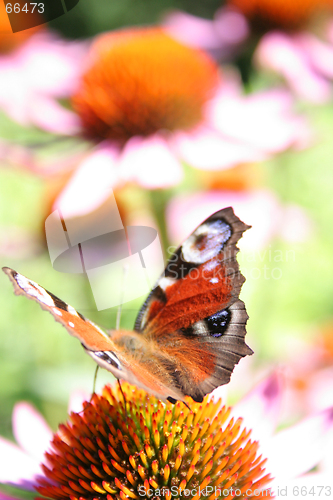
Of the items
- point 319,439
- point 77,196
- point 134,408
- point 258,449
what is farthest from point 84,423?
point 77,196

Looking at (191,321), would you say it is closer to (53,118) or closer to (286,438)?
(286,438)

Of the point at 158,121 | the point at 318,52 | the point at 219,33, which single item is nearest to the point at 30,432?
the point at 158,121

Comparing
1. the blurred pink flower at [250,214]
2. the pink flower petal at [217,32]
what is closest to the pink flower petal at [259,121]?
the blurred pink flower at [250,214]

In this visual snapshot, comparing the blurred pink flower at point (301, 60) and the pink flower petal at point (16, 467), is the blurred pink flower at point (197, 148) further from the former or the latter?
the pink flower petal at point (16, 467)

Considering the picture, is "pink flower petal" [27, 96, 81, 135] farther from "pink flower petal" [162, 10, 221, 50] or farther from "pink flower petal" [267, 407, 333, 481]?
"pink flower petal" [267, 407, 333, 481]

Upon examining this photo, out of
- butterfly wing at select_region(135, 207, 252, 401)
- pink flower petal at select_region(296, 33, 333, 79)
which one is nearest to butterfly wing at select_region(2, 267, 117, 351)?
butterfly wing at select_region(135, 207, 252, 401)

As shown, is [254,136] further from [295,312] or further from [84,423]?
[295,312]
